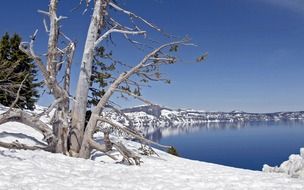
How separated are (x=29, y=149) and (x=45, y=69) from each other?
2.98 metres

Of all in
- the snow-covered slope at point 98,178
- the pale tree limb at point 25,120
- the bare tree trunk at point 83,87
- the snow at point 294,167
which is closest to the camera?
the snow-covered slope at point 98,178

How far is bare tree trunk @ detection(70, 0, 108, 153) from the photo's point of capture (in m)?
13.5

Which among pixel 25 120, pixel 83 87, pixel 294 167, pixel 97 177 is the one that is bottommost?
pixel 97 177

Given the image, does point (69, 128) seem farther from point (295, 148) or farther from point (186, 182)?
point (295, 148)

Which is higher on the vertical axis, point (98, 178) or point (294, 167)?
point (294, 167)

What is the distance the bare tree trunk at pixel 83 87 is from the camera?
1352cm

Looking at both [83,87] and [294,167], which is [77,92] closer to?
[83,87]

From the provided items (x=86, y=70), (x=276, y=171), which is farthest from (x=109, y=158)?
(x=276, y=171)

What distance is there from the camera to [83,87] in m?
14.0

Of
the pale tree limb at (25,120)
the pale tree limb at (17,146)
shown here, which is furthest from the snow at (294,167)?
the pale tree limb at (17,146)

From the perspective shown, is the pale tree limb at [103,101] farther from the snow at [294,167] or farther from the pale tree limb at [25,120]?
the snow at [294,167]

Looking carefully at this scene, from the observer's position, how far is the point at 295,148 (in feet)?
574

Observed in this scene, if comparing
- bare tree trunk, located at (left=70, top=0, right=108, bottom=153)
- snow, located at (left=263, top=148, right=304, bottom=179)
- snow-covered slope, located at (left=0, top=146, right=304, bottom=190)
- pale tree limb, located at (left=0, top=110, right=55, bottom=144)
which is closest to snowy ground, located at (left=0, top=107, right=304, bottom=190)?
snow-covered slope, located at (left=0, top=146, right=304, bottom=190)

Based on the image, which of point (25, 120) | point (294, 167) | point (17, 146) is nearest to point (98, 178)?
point (17, 146)
